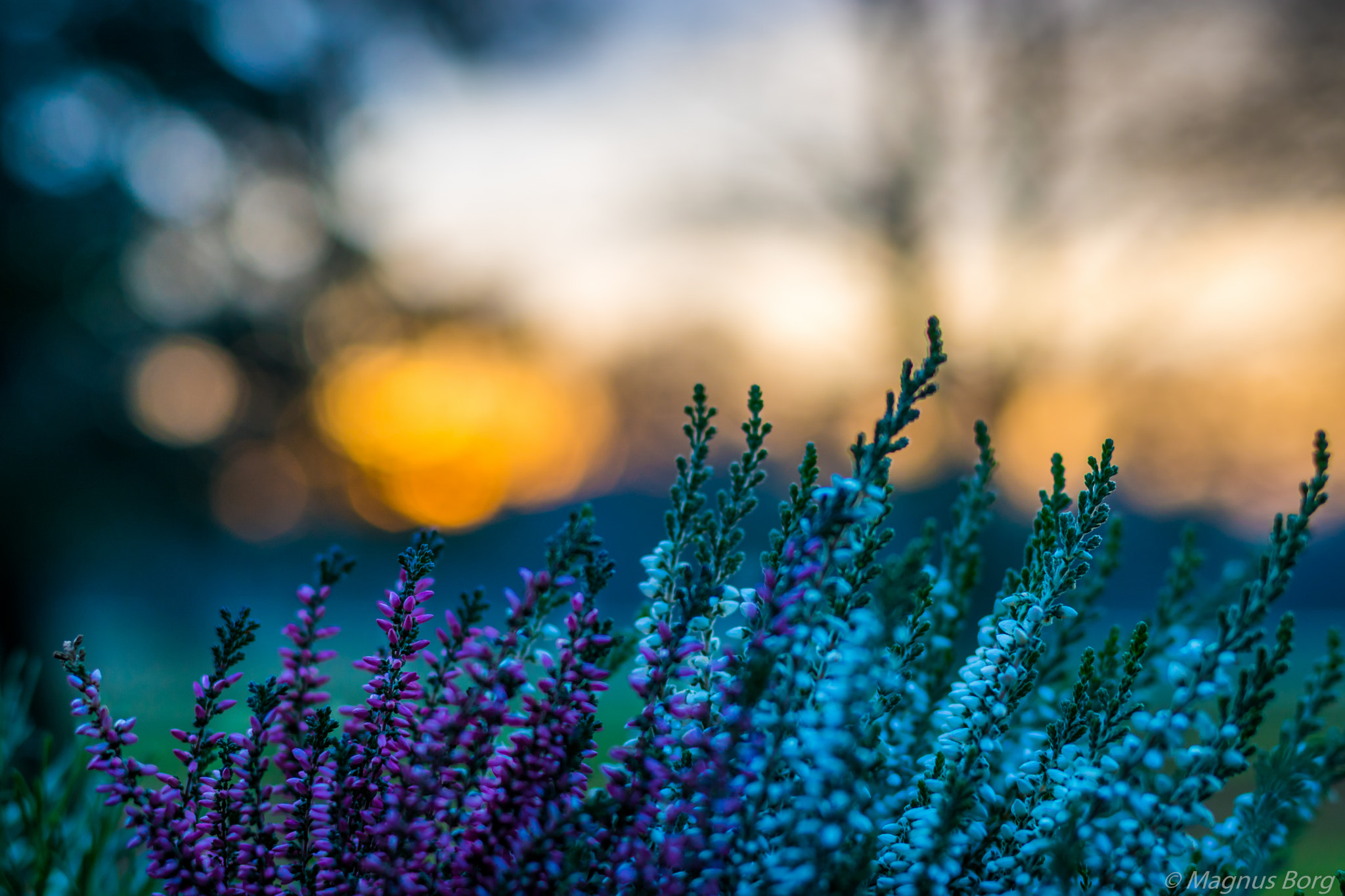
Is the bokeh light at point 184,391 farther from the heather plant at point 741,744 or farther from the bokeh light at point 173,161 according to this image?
the heather plant at point 741,744

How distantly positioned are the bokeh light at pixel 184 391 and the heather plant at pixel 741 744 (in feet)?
32.0

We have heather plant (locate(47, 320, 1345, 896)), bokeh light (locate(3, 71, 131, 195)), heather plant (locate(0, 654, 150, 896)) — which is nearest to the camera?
heather plant (locate(47, 320, 1345, 896))

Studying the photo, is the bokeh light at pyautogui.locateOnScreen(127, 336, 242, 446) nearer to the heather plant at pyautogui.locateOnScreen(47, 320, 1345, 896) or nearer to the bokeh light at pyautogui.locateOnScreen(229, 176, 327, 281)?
the bokeh light at pyautogui.locateOnScreen(229, 176, 327, 281)

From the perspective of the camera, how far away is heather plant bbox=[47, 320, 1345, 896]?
114cm

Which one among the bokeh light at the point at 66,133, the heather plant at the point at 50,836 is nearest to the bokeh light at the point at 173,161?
the bokeh light at the point at 66,133

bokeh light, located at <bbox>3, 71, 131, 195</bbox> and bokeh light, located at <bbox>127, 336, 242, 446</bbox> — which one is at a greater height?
bokeh light, located at <bbox>3, 71, 131, 195</bbox>

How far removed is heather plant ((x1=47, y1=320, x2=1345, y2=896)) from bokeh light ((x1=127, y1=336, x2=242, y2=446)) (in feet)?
32.0

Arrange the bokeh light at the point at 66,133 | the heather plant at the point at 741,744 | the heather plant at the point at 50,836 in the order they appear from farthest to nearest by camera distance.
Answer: the bokeh light at the point at 66,133 → the heather plant at the point at 50,836 → the heather plant at the point at 741,744

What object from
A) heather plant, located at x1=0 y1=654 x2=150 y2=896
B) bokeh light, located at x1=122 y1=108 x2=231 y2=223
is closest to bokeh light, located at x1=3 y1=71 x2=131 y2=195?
bokeh light, located at x1=122 y1=108 x2=231 y2=223

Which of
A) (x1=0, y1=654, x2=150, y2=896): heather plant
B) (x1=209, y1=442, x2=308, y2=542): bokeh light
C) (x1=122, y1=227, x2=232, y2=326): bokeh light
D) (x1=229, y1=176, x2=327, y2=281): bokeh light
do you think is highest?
(x1=229, y1=176, x2=327, y2=281): bokeh light

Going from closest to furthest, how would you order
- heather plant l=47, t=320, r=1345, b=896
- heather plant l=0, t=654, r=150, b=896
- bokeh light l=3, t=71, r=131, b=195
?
1. heather plant l=47, t=320, r=1345, b=896
2. heather plant l=0, t=654, r=150, b=896
3. bokeh light l=3, t=71, r=131, b=195

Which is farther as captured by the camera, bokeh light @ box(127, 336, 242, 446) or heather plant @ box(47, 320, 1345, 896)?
bokeh light @ box(127, 336, 242, 446)

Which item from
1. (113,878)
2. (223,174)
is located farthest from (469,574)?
(113,878)

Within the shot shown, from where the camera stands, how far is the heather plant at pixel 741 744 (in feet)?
3.74
